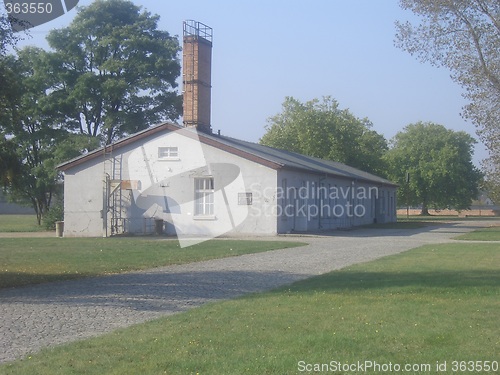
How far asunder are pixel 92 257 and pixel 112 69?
29.1 m

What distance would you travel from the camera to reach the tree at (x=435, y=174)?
82750 mm

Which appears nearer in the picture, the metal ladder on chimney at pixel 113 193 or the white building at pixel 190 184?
the white building at pixel 190 184

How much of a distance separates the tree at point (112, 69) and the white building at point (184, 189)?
12982 mm

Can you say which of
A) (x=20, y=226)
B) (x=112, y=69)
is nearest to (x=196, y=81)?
(x=112, y=69)

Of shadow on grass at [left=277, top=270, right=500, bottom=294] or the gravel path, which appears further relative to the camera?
shadow on grass at [left=277, top=270, right=500, bottom=294]

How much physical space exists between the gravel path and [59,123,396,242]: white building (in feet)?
40.0

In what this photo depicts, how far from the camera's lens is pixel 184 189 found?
3469 centimetres

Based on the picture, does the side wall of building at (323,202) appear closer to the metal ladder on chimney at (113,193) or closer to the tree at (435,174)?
the metal ladder on chimney at (113,193)

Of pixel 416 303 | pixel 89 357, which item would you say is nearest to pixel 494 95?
pixel 416 303

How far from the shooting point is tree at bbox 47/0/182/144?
48.1m

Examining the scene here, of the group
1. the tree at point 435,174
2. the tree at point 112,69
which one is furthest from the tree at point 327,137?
the tree at point 112,69

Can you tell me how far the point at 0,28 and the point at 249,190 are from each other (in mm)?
20513

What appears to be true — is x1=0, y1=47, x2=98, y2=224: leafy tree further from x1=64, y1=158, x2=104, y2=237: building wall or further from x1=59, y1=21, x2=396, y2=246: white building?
x1=59, y1=21, x2=396, y2=246: white building

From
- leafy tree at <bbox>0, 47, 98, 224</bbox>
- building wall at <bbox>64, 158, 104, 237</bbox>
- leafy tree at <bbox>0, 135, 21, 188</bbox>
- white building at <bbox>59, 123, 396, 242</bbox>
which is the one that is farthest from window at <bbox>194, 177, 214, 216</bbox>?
leafy tree at <bbox>0, 135, 21, 188</bbox>
